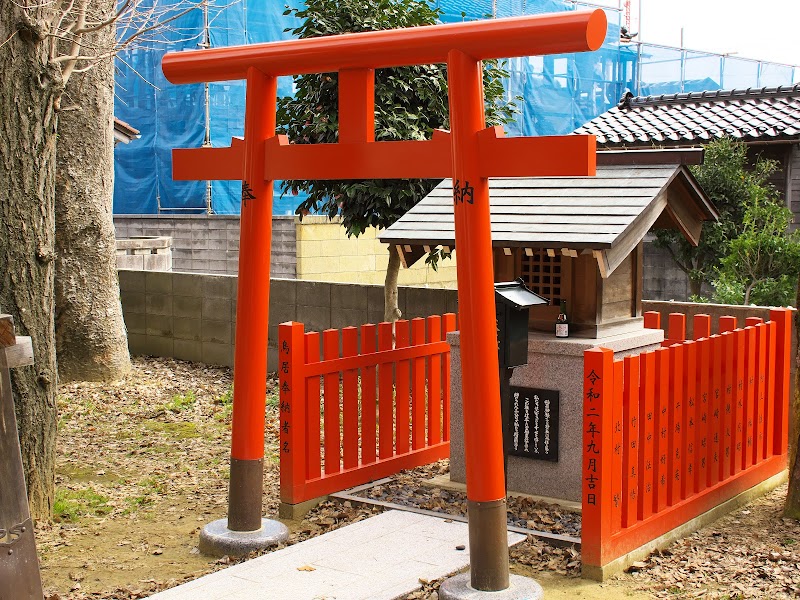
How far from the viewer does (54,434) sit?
6.82 metres

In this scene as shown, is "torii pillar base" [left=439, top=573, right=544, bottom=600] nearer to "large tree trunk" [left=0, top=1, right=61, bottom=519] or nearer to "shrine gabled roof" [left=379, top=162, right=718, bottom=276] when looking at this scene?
"shrine gabled roof" [left=379, top=162, right=718, bottom=276]

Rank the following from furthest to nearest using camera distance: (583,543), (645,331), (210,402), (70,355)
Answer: (70,355)
(210,402)
(645,331)
(583,543)

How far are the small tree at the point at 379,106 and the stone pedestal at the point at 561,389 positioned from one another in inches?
124

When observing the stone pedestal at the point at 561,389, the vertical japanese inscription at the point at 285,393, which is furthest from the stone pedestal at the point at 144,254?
the stone pedestal at the point at 561,389

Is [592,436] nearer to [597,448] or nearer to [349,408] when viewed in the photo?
[597,448]

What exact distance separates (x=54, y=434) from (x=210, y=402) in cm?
416

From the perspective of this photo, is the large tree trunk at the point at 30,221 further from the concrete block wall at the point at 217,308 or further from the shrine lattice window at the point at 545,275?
the concrete block wall at the point at 217,308

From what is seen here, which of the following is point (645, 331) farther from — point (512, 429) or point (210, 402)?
point (210, 402)

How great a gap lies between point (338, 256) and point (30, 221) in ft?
40.2

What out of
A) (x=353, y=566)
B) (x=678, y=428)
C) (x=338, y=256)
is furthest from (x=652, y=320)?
(x=338, y=256)

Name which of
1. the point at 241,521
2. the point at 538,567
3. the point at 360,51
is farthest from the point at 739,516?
the point at 360,51

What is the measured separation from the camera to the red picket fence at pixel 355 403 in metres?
6.73

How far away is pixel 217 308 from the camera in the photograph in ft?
41.8

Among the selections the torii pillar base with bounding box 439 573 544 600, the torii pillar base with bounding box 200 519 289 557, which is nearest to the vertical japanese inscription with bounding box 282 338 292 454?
the torii pillar base with bounding box 200 519 289 557
